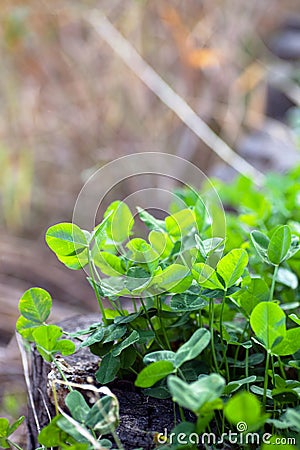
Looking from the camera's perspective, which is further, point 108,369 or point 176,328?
point 176,328

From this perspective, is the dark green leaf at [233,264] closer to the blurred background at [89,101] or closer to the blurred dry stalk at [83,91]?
the blurred background at [89,101]

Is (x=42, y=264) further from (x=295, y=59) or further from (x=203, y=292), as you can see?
(x=295, y=59)

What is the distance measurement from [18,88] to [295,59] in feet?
5.21

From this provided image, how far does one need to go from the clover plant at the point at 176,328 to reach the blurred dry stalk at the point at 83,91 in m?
1.51

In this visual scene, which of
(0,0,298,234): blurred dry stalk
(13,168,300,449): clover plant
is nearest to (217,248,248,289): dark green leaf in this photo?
(13,168,300,449): clover plant

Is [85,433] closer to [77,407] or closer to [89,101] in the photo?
[77,407]

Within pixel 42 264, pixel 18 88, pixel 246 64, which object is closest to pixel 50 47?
pixel 18 88

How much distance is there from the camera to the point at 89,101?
235cm

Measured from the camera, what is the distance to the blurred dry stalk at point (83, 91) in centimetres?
226

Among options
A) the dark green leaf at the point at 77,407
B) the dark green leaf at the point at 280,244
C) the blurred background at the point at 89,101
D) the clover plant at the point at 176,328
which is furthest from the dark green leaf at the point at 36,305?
the blurred background at the point at 89,101

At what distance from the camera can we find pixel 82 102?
2346mm

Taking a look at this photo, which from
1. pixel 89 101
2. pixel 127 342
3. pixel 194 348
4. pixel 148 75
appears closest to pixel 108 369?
pixel 127 342

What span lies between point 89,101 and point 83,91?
0.05m

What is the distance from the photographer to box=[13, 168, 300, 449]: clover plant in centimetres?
53
